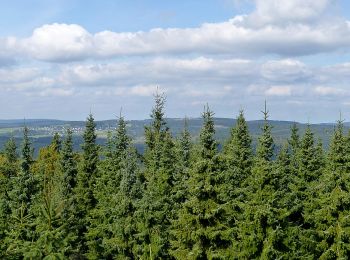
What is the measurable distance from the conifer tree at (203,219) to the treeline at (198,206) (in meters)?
0.06

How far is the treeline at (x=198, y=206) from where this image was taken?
28303 mm

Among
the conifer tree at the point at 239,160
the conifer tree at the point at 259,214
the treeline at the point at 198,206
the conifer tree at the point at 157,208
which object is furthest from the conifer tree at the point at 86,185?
the conifer tree at the point at 259,214

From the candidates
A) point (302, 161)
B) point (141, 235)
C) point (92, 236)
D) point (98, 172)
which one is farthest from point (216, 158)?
point (98, 172)

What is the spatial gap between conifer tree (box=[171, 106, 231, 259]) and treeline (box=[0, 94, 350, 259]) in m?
0.06

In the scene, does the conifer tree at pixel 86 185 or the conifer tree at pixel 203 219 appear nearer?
the conifer tree at pixel 203 219

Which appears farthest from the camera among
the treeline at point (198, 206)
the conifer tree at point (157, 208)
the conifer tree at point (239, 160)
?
the conifer tree at point (239, 160)

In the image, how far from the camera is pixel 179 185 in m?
39.3

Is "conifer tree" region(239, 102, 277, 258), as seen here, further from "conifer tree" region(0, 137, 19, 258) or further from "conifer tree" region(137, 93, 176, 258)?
"conifer tree" region(0, 137, 19, 258)

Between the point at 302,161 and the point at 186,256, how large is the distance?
812 inches

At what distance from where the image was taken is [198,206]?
2884 cm

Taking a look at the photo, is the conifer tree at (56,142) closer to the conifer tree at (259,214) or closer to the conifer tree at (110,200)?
the conifer tree at (110,200)

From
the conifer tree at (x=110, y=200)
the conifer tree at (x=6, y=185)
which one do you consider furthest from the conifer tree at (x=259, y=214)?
the conifer tree at (x=6, y=185)

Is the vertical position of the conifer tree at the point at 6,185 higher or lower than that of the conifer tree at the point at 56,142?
lower

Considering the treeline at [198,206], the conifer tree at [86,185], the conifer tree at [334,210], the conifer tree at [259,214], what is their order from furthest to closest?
the conifer tree at [86,185], the conifer tree at [334,210], the conifer tree at [259,214], the treeline at [198,206]
